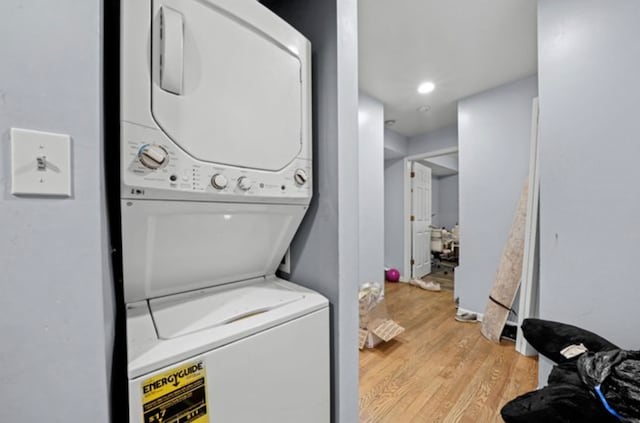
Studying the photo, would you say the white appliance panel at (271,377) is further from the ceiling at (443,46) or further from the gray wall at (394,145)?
the gray wall at (394,145)

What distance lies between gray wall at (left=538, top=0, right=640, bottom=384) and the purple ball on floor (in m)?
2.65

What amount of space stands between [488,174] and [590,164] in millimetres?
1309

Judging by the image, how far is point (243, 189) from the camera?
29.8 inches

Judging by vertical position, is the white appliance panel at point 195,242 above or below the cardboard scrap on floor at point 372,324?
above

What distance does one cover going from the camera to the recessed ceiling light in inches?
102

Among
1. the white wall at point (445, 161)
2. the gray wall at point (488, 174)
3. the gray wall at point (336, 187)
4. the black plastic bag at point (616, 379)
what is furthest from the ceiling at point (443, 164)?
the gray wall at point (336, 187)

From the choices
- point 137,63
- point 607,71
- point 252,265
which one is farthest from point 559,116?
point 137,63

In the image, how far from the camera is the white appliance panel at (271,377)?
1.99ft

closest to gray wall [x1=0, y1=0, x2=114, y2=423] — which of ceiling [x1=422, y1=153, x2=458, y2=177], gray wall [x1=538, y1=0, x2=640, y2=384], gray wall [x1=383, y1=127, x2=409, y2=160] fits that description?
gray wall [x1=538, y1=0, x2=640, y2=384]

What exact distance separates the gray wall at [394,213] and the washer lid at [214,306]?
365 cm

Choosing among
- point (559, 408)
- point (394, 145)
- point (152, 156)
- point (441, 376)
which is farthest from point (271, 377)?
point (394, 145)

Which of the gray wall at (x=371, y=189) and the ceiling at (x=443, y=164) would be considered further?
the ceiling at (x=443, y=164)

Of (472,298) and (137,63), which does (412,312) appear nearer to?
(472,298)

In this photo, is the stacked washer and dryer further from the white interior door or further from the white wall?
the white wall
